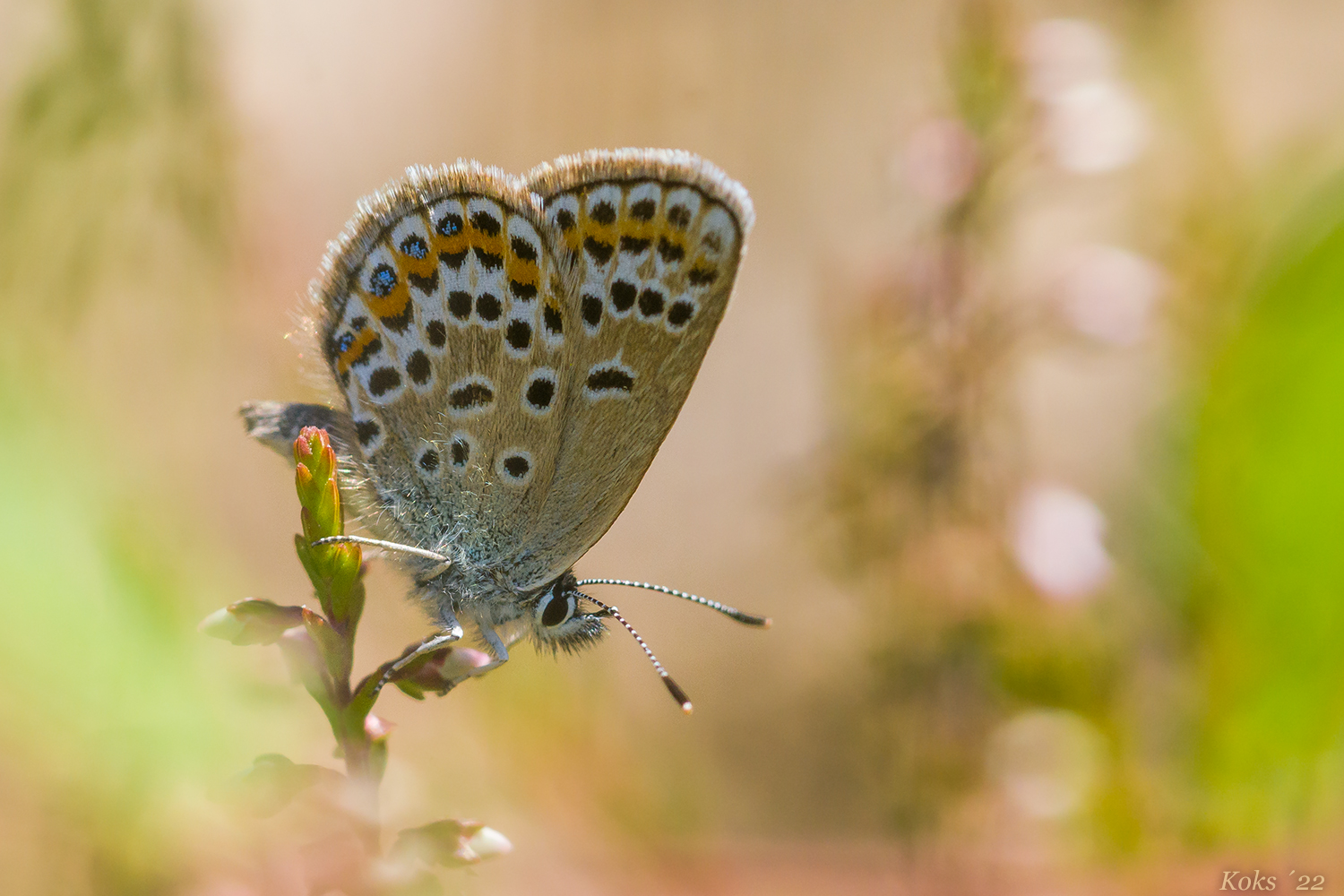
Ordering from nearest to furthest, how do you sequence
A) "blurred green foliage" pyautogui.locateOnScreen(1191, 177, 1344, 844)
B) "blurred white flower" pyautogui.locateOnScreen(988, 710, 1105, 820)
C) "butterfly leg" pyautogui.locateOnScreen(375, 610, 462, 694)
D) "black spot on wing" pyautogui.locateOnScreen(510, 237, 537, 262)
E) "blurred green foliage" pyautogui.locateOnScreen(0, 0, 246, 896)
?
"butterfly leg" pyautogui.locateOnScreen(375, 610, 462, 694) → "blurred green foliage" pyautogui.locateOnScreen(0, 0, 246, 896) → "black spot on wing" pyautogui.locateOnScreen(510, 237, 537, 262) → "blurred green foliage" pyautogui.locateOnScreen(1191, 177, 1344, 844) → "blurred white flower" pyautogui.locateOnScreen(988, 710, 1105, 820)

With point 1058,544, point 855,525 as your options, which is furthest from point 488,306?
point 1058,544

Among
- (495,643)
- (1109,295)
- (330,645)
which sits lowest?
(330,645)

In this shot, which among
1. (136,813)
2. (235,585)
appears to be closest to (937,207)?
(235,585)

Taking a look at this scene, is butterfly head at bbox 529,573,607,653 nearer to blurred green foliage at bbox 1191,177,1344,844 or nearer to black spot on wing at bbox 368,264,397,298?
black spot on wing at bbox 368,264,397,298

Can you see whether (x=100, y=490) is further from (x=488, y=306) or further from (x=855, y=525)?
(x=855, y=525)

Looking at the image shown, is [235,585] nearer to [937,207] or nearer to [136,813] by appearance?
[136,813]

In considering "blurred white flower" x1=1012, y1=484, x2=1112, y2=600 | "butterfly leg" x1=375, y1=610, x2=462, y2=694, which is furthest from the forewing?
"blurred white flower" x1=1012, y1=484, x2=1112, y2=600

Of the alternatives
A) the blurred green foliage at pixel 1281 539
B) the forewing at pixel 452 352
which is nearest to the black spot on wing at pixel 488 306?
the forewing at pixel 452 352
